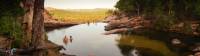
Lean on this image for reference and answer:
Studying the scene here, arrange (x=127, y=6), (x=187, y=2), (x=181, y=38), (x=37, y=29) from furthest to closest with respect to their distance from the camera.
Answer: (x=127, y=6), (x=187, y=2), (x=181, y=38), (x=37, y=29)

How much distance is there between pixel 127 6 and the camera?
113m

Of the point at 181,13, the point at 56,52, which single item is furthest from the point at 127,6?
the point at 56,52

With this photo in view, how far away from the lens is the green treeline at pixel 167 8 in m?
80.0

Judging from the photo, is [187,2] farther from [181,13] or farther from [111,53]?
[111,53]

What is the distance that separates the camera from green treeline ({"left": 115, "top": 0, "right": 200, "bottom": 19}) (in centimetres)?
8000

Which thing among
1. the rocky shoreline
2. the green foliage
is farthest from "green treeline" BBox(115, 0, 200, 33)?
the green foliage

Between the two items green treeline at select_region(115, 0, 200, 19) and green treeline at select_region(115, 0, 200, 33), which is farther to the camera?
green treeline at select_region(115, 0, 200, 19)

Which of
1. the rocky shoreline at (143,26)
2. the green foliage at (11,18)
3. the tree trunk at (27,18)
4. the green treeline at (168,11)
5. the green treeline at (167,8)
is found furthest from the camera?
the green treeline at (167,8)

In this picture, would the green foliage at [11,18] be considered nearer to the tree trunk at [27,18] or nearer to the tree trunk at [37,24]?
the tree trunk at [27,18]

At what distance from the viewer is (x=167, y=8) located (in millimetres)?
90875

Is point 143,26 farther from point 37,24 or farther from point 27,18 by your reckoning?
point 37,24

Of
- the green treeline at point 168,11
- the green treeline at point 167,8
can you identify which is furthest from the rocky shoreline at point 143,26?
the green treeline at point 167,8

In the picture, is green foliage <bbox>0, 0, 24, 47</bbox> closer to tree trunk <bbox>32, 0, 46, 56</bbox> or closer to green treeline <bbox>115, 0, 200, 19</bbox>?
tree trunk <bbox>32, 0, 46, 56</bbox>

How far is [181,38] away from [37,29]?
42.3 m
